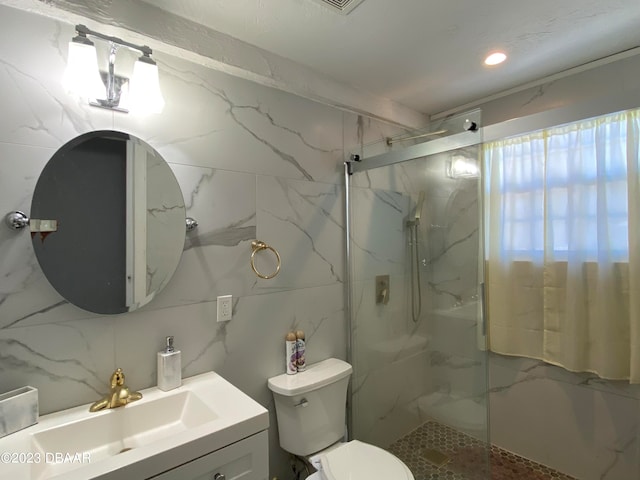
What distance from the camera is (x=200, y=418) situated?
1.24 meters

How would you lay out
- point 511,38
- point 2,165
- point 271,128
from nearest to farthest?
point 2,165
point 511,38
point 271,128

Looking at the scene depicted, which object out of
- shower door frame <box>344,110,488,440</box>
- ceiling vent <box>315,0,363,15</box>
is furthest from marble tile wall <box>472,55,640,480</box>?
ceiling vent <box>315,0,363,15</box>

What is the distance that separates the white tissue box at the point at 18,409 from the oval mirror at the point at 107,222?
0.30 meters

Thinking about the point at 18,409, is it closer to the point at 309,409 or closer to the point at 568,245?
the point at 309,409

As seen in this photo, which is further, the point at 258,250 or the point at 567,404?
the point at 567,404

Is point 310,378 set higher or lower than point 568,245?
lower

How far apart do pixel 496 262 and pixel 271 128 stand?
1.72 m

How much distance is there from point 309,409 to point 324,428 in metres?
0.15

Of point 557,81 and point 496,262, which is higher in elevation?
point 557,81

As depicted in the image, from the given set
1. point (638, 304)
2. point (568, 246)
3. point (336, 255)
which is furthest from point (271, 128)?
point (638, 304)

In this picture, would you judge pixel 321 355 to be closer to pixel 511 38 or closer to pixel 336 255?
pixel 336 255

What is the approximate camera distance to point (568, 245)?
76.0 inches

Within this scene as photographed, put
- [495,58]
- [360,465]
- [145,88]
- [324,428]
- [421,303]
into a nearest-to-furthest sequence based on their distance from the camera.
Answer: [145,88] < [360,465] < [324,428] < [495,58] < [421,303]

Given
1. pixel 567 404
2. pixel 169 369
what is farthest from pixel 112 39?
pixel 567 404
